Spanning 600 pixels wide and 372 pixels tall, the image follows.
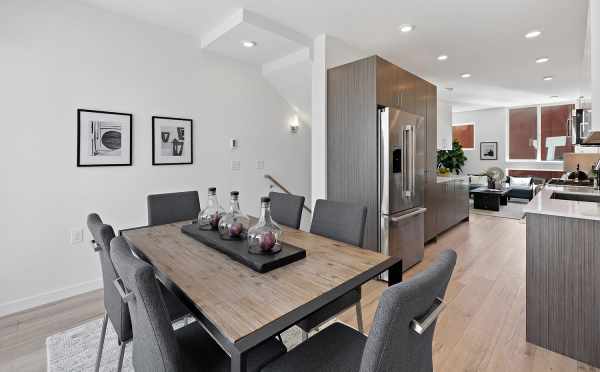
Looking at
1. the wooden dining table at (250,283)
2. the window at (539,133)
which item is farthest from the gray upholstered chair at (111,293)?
the window at (539,133)

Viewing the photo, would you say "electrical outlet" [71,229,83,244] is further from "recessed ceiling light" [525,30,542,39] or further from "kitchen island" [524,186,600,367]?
"recessed ceiling light" [525,30,542,39]

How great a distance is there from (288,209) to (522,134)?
27.8ft

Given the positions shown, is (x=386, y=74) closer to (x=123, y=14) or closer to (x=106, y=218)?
(x=123, y=14)

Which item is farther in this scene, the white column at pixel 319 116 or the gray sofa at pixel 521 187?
the gray sofa at pixel 521 187

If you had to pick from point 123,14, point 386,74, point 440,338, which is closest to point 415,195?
point 386,74

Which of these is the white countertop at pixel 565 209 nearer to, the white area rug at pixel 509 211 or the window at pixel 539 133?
the white area rug at pixel 509 211

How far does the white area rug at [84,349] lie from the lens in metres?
1.72

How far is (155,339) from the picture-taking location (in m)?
0.87

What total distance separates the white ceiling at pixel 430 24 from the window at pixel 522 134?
377cm

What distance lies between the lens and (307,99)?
4020 mm

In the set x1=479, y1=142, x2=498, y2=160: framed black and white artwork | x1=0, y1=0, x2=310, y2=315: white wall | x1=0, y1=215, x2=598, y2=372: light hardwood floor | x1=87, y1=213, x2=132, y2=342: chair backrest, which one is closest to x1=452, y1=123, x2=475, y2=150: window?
x1=479, y1=142, x2=498, y2=160: framed black and white artwork

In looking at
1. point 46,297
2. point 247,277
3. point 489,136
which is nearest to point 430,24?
point 247,277

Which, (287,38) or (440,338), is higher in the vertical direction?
(287,38)

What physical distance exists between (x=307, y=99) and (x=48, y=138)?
2.79 metres
